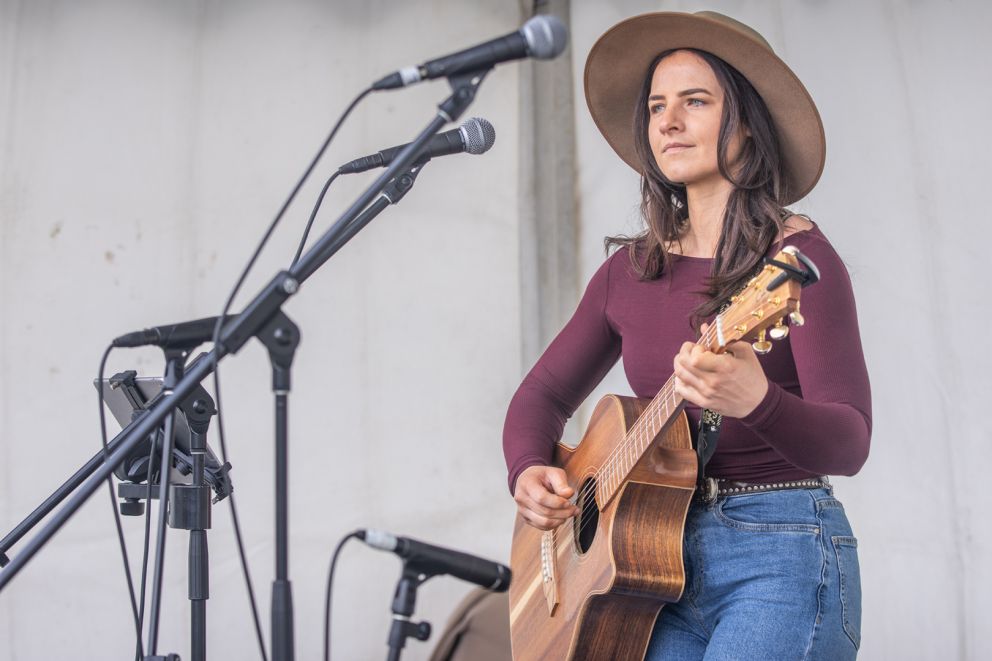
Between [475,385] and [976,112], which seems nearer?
[976,112]

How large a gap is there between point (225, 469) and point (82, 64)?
197cm

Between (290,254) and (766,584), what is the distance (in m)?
2.15

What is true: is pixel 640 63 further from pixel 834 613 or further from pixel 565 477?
pixel 834 613

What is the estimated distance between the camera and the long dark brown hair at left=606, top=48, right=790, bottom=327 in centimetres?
190

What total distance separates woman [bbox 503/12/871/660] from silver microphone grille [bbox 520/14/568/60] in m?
0.48

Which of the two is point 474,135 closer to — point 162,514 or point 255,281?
point 162,514

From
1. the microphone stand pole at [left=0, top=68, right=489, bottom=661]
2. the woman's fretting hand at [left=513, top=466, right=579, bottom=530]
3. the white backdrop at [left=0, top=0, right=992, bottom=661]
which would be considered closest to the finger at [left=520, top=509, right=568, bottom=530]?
the woman's fretting hand at [left=513, top=466, right=579, bottom=530]

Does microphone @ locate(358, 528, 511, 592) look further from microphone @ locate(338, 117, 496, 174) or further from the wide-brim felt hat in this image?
the wide-brim felt hat

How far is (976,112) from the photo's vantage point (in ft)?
8.84

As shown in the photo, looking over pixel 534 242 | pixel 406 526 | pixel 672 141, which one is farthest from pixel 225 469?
pixel 534 242

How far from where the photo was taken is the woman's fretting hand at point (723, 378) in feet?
4.85

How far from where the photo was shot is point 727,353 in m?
1.50

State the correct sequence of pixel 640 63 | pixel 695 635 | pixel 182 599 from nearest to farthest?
1. pixel 695 635
2. pixel 640 63
3. pixel 182 599

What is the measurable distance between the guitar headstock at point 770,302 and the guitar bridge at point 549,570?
76 centimetres
